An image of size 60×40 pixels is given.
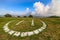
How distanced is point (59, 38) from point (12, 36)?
538 cm

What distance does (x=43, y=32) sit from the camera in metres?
11.0

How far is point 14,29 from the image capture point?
1205 centimetres

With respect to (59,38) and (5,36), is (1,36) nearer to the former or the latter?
(5,36)

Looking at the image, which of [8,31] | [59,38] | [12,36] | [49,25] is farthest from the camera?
[49,25]

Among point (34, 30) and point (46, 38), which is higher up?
point (34, 30)

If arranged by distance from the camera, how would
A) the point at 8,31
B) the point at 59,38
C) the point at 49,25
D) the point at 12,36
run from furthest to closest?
the point at 49,25 < the point at 8,31 < the point at 12,36 < the point at 59,38

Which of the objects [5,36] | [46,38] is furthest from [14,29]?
[46,38]

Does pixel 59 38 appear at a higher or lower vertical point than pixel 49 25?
lower

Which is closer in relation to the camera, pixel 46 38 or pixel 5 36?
pixel 46 38

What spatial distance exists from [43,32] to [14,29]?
384 centimetres

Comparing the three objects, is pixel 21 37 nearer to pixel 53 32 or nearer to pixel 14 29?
pixel 14 29

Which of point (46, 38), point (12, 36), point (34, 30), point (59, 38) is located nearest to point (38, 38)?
point (46, 38)

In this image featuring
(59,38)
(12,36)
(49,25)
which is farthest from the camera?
(49,25)

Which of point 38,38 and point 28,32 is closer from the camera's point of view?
point 38,38
